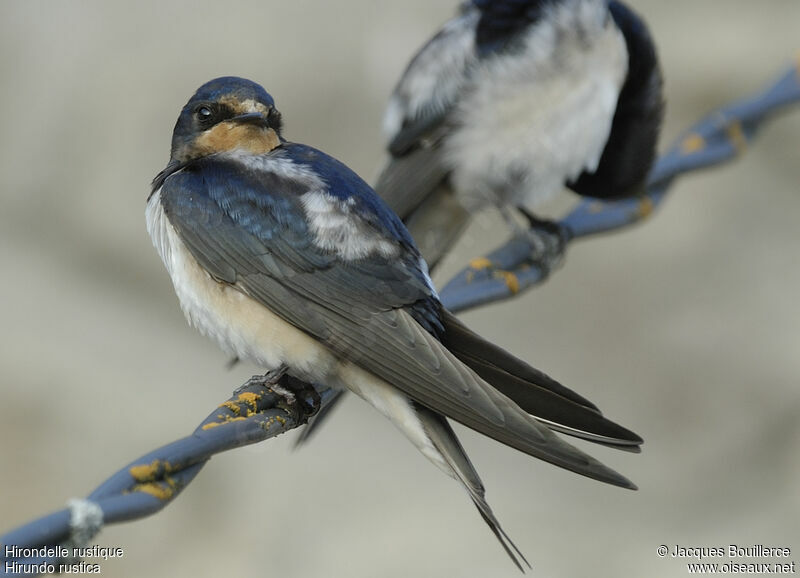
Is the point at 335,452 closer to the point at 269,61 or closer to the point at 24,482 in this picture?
the point at 24,482

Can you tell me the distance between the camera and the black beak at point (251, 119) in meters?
1.84

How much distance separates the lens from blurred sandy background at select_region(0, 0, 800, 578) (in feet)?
10.5

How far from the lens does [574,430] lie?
1.55 meters

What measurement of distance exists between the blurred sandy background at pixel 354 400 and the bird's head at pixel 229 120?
56.2 inches

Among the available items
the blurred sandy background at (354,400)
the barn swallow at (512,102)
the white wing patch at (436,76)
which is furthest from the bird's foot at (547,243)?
the blurred sandy background at (354,400)

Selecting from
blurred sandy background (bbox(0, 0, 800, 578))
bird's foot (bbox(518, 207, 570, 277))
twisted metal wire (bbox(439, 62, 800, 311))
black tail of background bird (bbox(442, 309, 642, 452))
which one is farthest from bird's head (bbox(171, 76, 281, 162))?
blurred sandy background (bbox(0, 0, 800, 578))

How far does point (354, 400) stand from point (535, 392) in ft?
6.97

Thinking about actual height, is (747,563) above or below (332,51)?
below

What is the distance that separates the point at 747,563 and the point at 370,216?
1.73m

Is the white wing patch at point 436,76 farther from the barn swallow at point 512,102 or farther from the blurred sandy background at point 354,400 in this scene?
the blurred sandy background at point 354,400

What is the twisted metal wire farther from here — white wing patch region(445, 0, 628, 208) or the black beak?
the black beak

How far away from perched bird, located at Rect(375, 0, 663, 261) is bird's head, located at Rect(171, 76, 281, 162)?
896mm

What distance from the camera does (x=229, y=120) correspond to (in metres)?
1.86

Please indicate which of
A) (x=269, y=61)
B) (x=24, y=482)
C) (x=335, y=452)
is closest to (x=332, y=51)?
(x=269, y=61)
